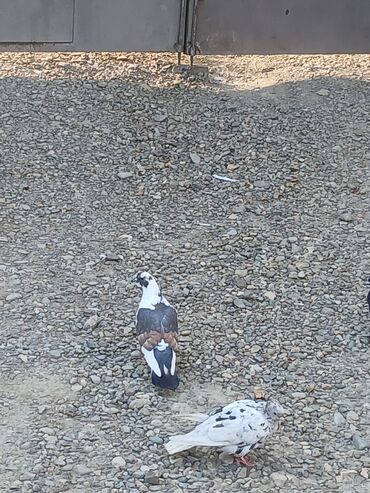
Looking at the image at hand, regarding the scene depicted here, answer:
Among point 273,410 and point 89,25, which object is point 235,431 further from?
point 89,25

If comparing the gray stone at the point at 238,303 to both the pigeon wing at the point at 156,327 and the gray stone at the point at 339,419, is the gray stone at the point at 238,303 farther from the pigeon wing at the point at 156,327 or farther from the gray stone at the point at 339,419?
the gray stone at the point at 339,419

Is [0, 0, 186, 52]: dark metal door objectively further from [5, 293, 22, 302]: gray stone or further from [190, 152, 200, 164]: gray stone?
[5, 293, 22, 302]: gray stone

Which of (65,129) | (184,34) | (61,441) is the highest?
(184,34)

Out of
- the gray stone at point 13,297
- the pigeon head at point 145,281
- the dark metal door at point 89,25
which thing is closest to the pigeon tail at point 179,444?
the pigeon head at point 145,281

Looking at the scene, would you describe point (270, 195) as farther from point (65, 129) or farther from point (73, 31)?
point (73, 31)

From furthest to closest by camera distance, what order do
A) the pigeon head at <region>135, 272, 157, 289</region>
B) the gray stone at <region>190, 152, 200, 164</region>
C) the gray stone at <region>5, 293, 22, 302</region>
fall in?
1. the gray stone at <region>190, 152, 200, 164</region>
2. the gray stone at <region>5, 293, 22, 302</region>
3. the pigeon head at <region>135, 272, 157, 289</region>

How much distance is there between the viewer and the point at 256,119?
26.3ft

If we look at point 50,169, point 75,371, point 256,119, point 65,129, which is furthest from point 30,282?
point 256,119

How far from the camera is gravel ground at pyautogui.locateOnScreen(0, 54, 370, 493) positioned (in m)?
4.65

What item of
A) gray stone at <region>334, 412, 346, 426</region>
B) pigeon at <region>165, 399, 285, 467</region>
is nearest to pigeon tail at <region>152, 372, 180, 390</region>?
pigeon at <region>165, 399, 285, 467</region>

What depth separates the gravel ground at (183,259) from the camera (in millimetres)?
4652

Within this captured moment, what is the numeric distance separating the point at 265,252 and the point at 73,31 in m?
2.94

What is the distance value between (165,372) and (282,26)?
180 inches

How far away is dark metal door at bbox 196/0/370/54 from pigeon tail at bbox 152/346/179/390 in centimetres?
415
